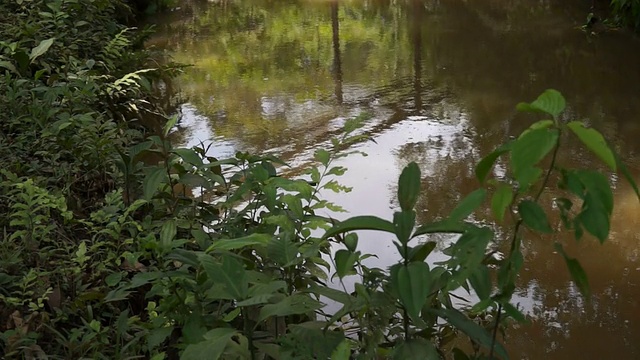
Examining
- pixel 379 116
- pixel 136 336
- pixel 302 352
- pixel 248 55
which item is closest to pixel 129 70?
pixel 379 116

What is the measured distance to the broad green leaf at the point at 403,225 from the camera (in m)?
1.37

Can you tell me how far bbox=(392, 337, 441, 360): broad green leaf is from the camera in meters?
1.43

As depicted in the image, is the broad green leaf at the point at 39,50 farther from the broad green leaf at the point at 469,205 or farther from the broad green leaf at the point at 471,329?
the broad green leaf at the point at 469,205

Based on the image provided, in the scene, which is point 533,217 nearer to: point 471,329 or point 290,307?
point 471,329

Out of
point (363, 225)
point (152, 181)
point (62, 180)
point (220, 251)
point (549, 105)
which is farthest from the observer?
point (62, 180)

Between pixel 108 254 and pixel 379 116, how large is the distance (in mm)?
3245

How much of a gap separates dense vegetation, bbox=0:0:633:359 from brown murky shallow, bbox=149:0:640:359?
1.15 feet

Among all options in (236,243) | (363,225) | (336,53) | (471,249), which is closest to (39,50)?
(236,243)

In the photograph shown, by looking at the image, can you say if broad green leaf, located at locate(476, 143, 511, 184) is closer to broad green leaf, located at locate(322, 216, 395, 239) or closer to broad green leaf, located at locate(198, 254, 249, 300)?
broad green leaf, located at locate(322, 216, 395, 239)

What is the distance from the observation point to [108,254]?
7.50ft

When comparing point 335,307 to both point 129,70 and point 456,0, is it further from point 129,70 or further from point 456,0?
point 456,0

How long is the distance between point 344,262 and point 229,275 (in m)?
0.24

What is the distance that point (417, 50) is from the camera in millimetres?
7086

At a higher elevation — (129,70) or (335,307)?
(129,70)
